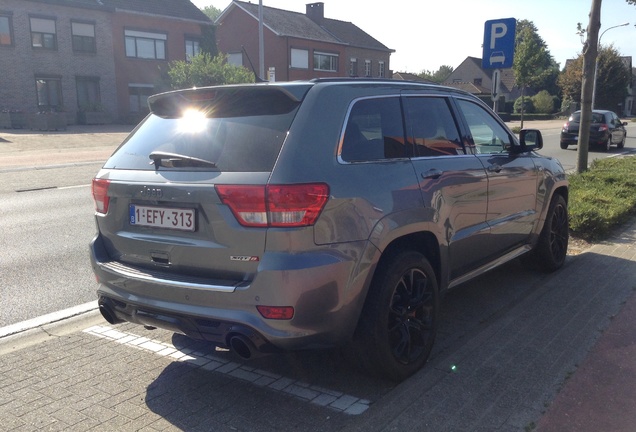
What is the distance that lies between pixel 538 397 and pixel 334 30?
53.9 meters

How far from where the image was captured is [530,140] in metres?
5.79

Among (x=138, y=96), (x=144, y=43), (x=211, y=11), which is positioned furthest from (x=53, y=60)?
(x=211, y=11)

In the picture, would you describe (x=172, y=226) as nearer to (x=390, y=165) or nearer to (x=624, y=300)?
(x=390, y=165)

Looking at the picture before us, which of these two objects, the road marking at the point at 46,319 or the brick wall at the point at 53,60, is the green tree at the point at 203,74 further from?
the road marking at the point at 46,319

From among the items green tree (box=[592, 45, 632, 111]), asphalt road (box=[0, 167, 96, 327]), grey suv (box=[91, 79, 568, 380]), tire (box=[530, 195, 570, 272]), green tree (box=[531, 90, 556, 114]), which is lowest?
asphalt road (box=[0, 167, 96, 327])

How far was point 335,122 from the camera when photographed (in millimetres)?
3516

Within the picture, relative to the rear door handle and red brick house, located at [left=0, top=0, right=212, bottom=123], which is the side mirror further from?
red brick house, located at [left=0, top=0, right=212, bottom=123]

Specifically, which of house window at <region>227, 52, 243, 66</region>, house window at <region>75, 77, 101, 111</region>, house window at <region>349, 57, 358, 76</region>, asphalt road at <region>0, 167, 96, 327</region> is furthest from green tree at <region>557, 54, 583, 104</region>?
asphalt road at <region>0, 167, 96, 327</region>

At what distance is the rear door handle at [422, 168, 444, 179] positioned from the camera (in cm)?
403

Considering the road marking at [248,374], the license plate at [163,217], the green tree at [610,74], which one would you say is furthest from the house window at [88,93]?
the green tree at [610,74]

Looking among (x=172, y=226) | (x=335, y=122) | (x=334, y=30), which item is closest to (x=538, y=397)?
(x=335, y=122)

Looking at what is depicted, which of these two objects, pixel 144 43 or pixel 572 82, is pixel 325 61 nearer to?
pixel 144 43

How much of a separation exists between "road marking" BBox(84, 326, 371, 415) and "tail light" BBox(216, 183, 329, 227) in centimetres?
115

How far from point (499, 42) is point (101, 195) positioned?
7888mm
